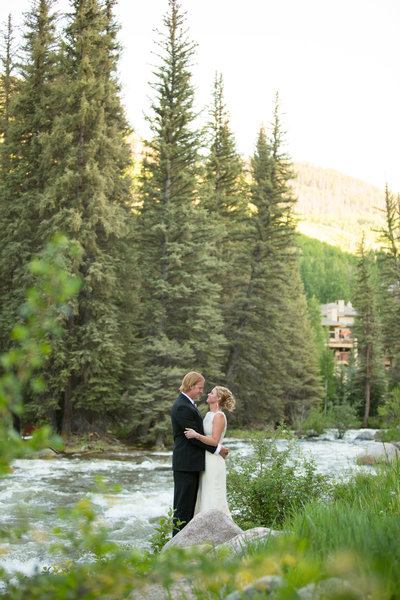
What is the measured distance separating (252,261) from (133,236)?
761cm

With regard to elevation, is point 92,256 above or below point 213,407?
above

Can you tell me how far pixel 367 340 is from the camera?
43.0 meters

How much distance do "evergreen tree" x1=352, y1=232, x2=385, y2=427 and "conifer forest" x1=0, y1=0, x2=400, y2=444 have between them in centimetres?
1393

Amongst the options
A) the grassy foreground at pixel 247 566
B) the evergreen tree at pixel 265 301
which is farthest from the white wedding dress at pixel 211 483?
the evergreen tree at pixel 265 301

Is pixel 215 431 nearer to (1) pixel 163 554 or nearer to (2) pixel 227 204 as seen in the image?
(1) pixel 163 554

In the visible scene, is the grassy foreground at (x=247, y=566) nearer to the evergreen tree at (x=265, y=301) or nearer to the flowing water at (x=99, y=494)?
the flowing water at (x=99, y=494)

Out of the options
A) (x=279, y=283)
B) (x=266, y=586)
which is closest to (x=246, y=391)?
(x=279, y=283)

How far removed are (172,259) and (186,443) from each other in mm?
18124

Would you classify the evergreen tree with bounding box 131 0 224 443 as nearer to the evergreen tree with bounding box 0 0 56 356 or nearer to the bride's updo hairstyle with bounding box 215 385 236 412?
the evergreen tree with bounding box 0 0 56 356

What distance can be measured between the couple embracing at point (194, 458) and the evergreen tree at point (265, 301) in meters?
22.2

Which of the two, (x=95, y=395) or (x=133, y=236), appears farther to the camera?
(x=133, y=236)

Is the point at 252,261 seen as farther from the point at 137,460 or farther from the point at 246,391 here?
the point at 137,460

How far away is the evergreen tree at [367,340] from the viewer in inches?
1705

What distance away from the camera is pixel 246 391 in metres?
29.2
